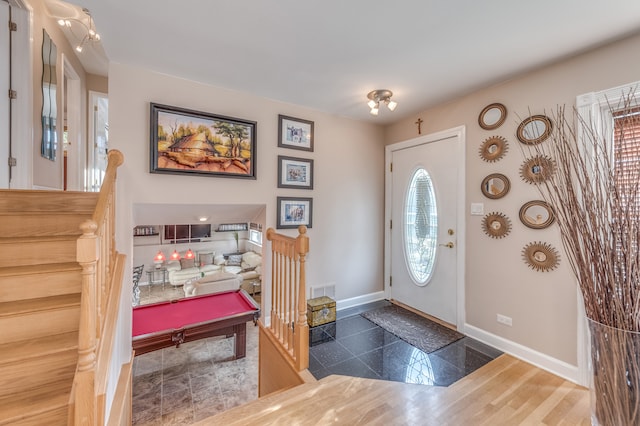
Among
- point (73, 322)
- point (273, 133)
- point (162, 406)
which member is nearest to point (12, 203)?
point (73, 322)

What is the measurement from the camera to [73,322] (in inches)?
57.1

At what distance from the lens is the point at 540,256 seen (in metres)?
2.15

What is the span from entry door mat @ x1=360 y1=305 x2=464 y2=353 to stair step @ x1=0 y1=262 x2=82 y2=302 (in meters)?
2.65

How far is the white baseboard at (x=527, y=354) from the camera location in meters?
1.98

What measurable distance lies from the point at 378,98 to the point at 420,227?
1571 millimetres

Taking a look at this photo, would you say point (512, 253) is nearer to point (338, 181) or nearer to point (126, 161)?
point (338, 181)

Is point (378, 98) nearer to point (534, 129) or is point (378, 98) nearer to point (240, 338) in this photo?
point (534, 129)

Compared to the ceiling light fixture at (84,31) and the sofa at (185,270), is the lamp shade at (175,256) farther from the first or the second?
the ceiling light fixture at (84,31)

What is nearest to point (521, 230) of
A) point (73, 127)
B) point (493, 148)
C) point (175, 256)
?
point (493, 148)

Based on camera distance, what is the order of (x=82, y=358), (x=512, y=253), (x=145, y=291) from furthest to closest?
(x=145, y=291) < (x=512, y=253) < (x=82, y=358)

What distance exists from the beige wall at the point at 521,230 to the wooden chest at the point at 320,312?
1419mm

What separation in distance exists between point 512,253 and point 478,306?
0.63 meters

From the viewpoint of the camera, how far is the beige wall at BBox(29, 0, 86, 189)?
2062 mm

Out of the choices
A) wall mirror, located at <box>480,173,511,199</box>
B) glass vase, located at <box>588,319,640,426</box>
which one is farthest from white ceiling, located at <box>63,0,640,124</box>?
glass vase, located at <box>588,319,640,426</box>
